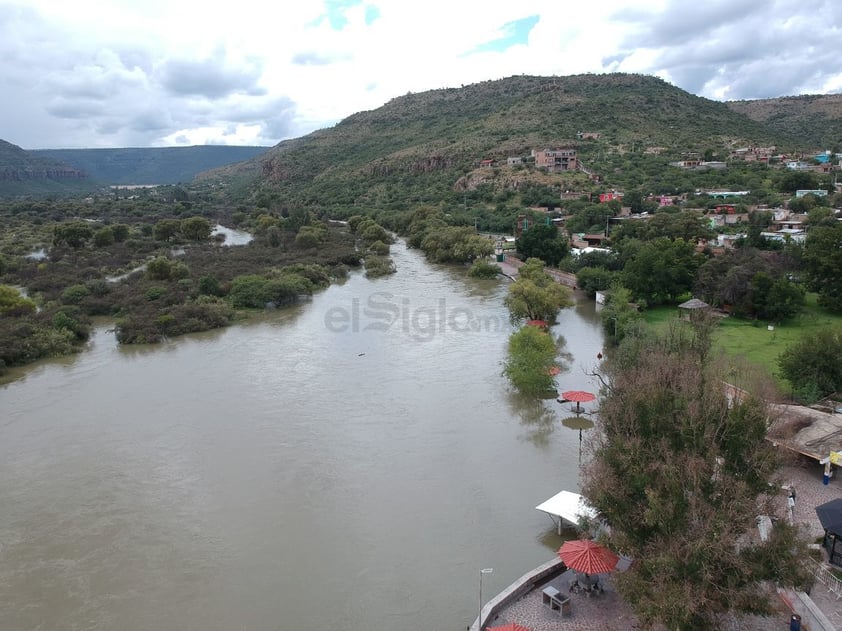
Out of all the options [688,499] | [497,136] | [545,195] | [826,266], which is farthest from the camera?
[497,136]

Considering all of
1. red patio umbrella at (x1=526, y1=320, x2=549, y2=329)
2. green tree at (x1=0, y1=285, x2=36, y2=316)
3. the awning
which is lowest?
the awning

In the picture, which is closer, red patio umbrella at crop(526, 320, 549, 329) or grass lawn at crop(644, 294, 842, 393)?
grass lawn at crop(644, 294, 842, 393)

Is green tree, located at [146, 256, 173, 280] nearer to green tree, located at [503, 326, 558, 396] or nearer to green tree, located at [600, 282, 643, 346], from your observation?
green tree, located at [503, 326, 558, 396]

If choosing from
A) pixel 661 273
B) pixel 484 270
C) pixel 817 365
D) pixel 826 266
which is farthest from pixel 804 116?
pixel 817 365

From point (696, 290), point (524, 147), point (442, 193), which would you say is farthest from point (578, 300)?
point (524, 147)

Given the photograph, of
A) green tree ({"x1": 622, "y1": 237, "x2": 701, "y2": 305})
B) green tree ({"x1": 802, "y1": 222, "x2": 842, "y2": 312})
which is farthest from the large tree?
green tree ({"x1": 802, "y1": 222, "x2": 842, "y2": 312})

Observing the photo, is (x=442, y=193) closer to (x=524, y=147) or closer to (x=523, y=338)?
(x=524, y=147)

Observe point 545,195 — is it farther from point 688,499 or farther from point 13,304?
point 688,499
